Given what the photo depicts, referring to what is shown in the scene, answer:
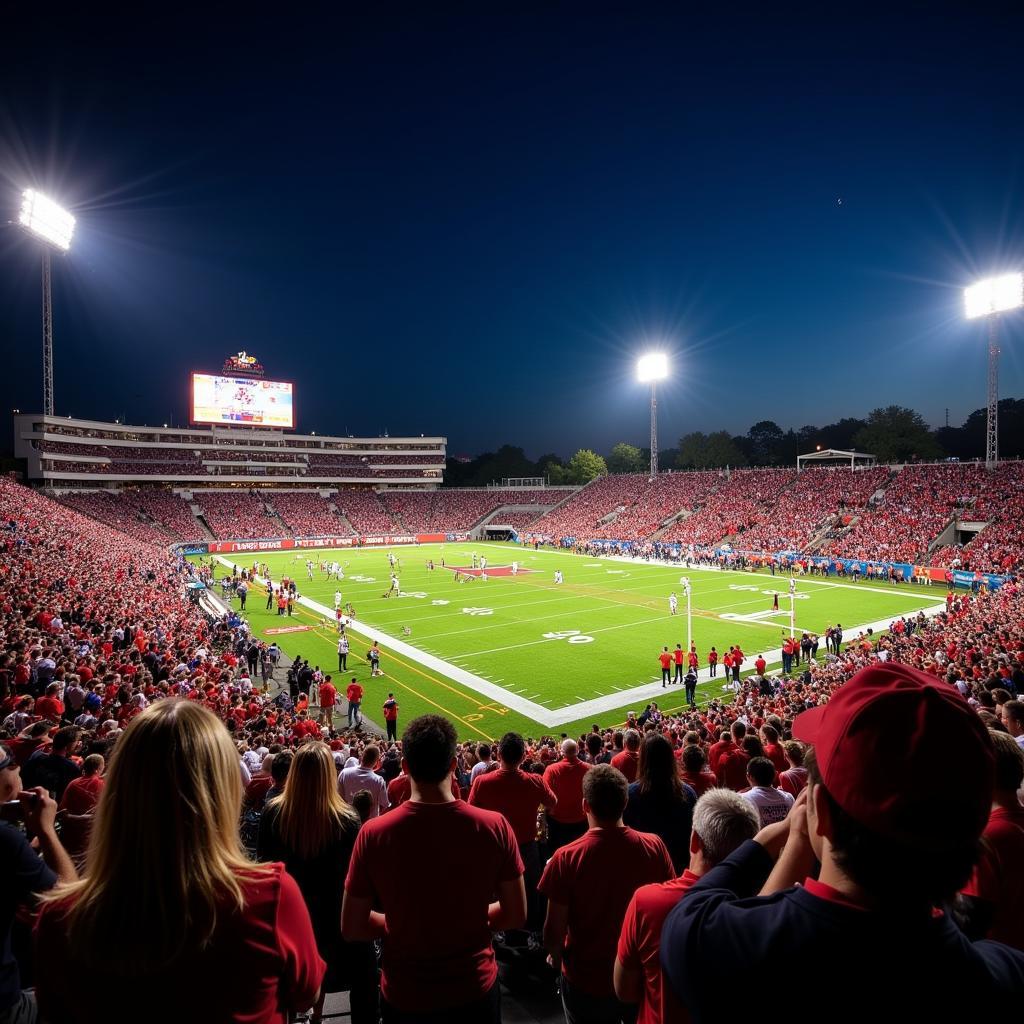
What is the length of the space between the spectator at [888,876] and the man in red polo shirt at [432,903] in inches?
62.4

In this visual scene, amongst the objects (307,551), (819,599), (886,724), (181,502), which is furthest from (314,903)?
(181,502)

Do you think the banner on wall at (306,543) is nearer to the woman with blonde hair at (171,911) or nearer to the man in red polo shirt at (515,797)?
the man in red polo shirt at (515,797)

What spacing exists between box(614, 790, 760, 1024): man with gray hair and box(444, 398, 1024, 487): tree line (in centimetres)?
9052

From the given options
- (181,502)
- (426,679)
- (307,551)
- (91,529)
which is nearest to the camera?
(426,679)

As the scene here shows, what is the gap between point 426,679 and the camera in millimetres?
21719

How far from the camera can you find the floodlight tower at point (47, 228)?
43.6 m

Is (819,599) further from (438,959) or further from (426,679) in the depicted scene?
(438,959)

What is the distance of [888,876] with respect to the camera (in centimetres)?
142

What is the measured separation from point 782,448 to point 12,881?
12698 centimetres

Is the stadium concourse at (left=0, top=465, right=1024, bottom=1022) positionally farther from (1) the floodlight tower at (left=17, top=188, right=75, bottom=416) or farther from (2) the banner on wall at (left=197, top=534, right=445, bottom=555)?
(2) the banner on wall at (left=197, top=534, right=445, bottom=555)

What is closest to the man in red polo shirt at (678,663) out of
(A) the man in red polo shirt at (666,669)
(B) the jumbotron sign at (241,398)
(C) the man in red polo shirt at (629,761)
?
(A) the man in red polo shirt at (666,669)

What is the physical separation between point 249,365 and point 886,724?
90.9 m

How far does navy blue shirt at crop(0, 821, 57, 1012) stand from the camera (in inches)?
99.3

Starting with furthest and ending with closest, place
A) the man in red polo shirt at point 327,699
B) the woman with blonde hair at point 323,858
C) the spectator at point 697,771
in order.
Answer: the man in red polo shirt at point 327,699
the spectator at point 697,771
the woman with blonde hair at point 323,858
